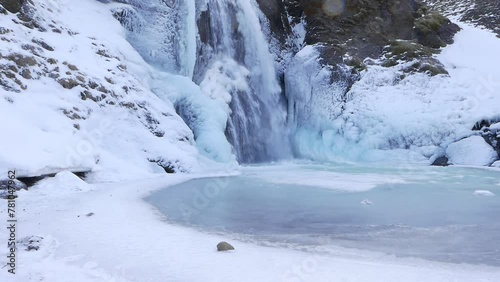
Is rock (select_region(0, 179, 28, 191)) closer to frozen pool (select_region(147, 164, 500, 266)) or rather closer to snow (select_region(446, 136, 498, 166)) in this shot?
frozen pool (select_region(147, 164, 500, 266))

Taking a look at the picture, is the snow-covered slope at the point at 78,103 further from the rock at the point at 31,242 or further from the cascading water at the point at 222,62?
the rock at the point at 31,242

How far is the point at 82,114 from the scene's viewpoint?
13.1 meters

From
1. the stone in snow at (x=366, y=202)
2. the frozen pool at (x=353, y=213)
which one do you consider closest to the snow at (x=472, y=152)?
the frozen pool at (x=353, y=213)

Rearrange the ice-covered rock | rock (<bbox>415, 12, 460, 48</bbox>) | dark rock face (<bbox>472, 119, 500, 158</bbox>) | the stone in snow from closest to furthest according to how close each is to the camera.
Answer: the stone in snow < the ice-covered rock < dark rock face (<bbox>472, 119, 500, 158</bbox>) < rock (<bbox>415, 12, 460, 48</bbox>)

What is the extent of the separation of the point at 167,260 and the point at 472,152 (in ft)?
60.0

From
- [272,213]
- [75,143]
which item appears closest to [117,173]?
[75,143]

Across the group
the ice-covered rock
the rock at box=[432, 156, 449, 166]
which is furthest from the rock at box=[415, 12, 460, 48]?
the ice-covered rock

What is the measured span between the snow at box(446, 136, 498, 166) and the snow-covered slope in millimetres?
11640

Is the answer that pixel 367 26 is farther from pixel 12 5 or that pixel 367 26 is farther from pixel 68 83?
pixel 12 5

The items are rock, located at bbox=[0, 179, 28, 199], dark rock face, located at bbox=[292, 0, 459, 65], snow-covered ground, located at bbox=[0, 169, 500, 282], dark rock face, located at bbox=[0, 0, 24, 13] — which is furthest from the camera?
dark rock face, located at bbox=[292, 0, 459, 65]

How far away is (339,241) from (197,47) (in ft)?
53.9

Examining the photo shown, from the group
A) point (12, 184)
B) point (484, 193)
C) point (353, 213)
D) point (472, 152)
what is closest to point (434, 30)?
point (472, 152)

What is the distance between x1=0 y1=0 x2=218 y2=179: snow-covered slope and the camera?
10438 millimetres

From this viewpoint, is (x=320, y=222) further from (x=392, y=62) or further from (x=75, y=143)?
(x=392, y=62)
